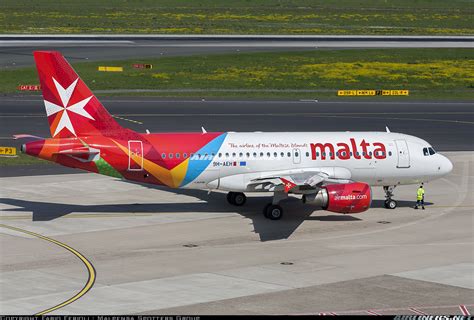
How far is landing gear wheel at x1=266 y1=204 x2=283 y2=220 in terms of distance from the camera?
184 ft

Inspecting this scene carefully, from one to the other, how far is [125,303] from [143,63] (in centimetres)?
9383

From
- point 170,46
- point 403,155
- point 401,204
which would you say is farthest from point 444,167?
point 170,46

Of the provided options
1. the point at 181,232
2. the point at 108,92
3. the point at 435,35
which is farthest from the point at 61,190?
the point at 435,35

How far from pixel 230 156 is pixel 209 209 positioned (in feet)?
14.3

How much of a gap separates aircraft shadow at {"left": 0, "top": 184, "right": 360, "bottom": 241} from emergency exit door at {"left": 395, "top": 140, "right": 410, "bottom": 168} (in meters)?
4.86

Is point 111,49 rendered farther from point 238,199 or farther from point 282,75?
point 238,199

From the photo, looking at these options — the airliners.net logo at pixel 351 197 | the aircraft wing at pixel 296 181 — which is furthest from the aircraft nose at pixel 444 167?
the airliners.net logo at pixel 351 197

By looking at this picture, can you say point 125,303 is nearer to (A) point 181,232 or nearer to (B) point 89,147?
(A) point 181,232

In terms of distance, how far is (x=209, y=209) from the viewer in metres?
59.7

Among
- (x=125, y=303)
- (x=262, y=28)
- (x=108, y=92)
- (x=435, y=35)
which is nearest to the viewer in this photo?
(x=125, y=303)

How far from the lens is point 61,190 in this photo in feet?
213

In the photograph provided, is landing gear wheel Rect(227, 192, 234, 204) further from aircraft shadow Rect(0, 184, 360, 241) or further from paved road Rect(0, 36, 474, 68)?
paved road Rect(0, 36, 474, 68)

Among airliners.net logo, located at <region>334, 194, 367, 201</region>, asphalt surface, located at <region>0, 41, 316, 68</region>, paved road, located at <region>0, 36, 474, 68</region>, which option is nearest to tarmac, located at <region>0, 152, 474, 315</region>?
airliners.net logo, located at <region>334, 194, 367, 201</region>

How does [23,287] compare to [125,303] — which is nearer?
[125,303]
